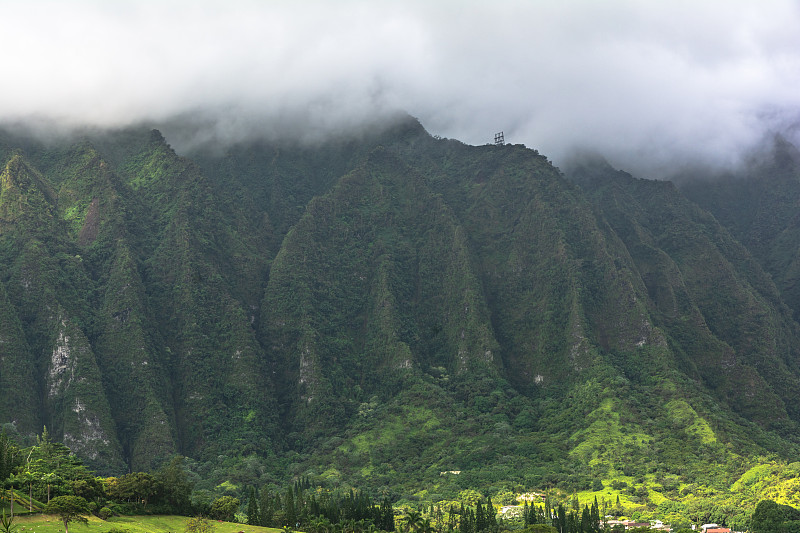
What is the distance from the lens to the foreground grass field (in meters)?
96.0

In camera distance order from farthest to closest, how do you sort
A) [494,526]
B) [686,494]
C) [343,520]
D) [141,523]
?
[686,494], [494,526], [343,520], [141,523]

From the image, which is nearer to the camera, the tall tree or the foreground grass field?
the foreground grass field

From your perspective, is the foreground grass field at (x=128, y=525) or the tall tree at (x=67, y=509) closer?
the foreground grass field at (x=128, y=525)

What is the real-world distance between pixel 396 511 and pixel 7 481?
92.1m

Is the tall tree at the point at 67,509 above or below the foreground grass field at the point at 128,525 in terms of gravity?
above

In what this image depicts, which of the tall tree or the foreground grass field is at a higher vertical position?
the tall tree

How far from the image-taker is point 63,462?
129000mm

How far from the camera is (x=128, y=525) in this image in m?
110

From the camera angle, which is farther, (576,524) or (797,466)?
(797,466)

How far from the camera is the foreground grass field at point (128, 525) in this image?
96.0 meters

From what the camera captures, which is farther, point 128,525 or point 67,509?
point 128,525

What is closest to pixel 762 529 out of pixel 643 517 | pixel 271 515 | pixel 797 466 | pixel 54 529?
pixel 643 517

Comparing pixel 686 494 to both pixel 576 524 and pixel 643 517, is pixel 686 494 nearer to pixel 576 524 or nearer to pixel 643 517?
pixel 643 517

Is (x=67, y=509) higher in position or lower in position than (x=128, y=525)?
higher
